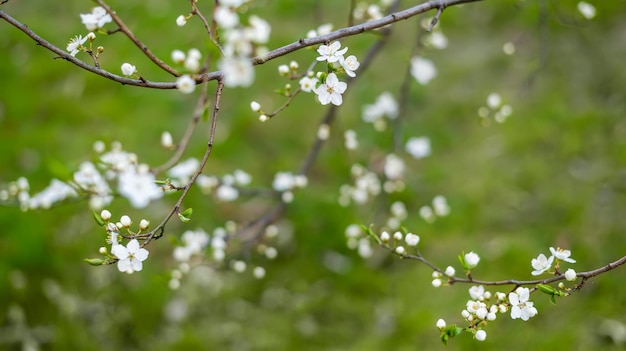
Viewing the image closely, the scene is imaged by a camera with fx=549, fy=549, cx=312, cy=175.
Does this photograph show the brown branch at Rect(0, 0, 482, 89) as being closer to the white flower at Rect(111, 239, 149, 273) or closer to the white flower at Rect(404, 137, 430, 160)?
the white flower at Rect(111, 239, 149, 273)

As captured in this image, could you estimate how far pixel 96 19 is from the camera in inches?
57.9

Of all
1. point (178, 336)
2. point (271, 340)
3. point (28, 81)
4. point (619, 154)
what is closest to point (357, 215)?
point (271, 340)

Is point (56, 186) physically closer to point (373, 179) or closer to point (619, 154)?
point (373, 179)

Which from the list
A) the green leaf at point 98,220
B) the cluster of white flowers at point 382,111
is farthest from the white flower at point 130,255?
the cluster of white flowers at point 382,111

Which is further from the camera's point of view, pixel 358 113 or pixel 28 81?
pixel 28 81

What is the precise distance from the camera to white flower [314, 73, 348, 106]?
153 centimetres

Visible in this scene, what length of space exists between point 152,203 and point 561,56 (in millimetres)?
2921

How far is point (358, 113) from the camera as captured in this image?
396 cm

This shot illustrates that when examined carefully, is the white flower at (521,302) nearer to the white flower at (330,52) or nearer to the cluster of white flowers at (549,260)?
the cluster of white flowers at (549,260)

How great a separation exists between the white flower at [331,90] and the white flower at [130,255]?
668 mm

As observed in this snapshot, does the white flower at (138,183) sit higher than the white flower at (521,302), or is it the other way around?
the white flower at (138,183)

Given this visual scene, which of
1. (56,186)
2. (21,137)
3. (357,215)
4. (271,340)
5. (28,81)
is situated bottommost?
(271,340)

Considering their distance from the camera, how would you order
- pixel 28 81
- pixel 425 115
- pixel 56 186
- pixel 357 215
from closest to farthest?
pixel 56 186
pixel 357 215
pixel 425 115
pixel 28 81

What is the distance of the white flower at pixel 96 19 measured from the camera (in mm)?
1459
